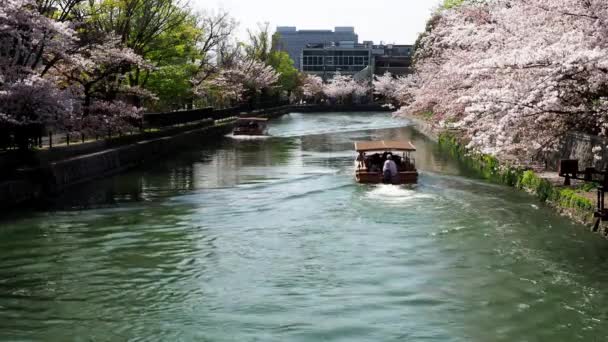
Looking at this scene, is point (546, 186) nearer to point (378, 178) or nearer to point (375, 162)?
point (378, 178)

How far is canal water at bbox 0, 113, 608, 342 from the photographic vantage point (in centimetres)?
1416

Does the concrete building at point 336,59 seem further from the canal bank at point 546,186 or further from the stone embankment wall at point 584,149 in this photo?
the stone embankment wall at point 584,149

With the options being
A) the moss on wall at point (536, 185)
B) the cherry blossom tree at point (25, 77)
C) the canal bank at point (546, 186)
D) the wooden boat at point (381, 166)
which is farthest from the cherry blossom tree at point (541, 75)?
the cherry blossom tree at point (25, 77)

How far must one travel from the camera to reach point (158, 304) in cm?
1545

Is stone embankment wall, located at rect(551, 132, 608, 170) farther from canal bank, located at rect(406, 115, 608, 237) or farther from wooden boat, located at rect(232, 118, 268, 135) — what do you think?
wooden boat, located at rect(232, 118, 268, 135)

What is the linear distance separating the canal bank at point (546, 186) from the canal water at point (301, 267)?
0.54 m

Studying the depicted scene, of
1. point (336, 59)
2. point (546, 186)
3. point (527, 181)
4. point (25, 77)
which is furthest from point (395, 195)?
point (336, 59)

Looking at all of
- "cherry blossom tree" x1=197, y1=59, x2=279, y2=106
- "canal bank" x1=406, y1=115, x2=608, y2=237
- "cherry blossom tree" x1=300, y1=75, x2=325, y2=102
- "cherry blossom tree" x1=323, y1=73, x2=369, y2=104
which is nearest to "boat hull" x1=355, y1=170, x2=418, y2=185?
"canal bank" x1=406, y1=115, x2=608, y2=237

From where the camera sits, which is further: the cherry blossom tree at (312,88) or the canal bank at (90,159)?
the cherry blossom tree at (312,88)

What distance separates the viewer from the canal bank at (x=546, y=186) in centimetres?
2178

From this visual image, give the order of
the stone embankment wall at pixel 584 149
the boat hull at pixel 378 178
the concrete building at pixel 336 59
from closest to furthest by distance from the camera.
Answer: the stone embankment wall at pixel 584 149 → the boat hull at pixel 378 178 → the concrete building at pixel 336 59

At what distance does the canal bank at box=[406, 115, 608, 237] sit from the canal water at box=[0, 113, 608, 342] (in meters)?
0.54

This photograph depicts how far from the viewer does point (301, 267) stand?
18.2 metres

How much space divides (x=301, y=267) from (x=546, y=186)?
11.9 metres
